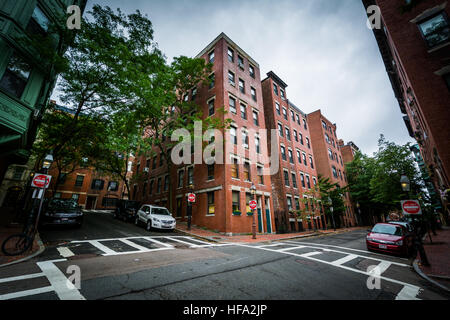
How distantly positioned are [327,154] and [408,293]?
3359 cm

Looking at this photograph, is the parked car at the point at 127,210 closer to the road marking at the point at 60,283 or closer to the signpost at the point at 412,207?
the road marking at the point at 60,283

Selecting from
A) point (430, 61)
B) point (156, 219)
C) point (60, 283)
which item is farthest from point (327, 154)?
point (60, 283)

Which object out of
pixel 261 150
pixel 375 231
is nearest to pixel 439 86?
pixel 375 231

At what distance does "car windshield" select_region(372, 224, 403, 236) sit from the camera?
10.1 metres

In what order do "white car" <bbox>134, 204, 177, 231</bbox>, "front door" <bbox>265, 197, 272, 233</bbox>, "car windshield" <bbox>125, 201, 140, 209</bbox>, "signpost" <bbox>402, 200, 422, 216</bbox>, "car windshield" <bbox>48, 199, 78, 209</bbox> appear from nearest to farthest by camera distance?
"signpost" <bbox>402, 200, 422, 216</bbox> < "car windshield" <bbox>48, 199, 78, 209</bbox> < "white car" <bbox>134, 204, 177, 231</bbox> < "car windshield" <bbox>125, 201, 140, 209</bbox> < "front door" <bbox>265, 197, 272, 233</bbox>

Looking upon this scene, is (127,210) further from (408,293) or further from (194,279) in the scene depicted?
(408,293)

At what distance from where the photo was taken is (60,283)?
3961mm

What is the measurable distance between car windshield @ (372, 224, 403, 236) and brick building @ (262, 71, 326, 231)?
407 inches

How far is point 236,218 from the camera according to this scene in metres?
16.1

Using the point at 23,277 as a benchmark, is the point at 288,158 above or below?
above

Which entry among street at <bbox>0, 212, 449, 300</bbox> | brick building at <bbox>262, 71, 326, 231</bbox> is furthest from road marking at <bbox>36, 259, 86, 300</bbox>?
brick building at <bbox>262, 71, 326, 231</bbox>

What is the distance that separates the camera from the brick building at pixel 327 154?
111ft

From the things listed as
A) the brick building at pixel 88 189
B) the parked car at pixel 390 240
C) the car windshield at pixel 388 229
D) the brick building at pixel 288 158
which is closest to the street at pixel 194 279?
the parked car at pixel 390 240

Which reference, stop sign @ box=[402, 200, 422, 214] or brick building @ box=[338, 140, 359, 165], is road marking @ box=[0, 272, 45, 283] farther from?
brick building @ box=[338, 140, 359, 165]
